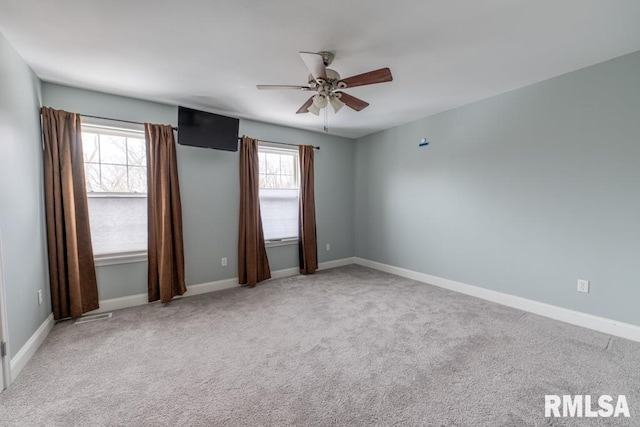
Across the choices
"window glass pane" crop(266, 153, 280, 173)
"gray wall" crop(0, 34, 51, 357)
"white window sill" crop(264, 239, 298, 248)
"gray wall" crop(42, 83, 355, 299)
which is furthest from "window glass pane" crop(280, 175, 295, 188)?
"gray wall" crop(0, 34, 51, 357)

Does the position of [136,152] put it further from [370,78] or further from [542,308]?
[542,308]

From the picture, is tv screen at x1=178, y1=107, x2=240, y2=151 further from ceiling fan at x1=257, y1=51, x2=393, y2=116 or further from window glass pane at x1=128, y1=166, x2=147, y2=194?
ceiling fan at x1=257, y1=51, x2=393, y2=116

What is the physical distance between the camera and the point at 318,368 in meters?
1.98

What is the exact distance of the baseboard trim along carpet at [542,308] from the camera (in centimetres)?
239

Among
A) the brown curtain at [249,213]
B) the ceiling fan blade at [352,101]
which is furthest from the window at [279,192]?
the ceiling fan blade at [352,101]

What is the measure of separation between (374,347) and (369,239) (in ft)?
9.45

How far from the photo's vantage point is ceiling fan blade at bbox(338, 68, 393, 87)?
6.71ft

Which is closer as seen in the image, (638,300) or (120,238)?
(638,300)

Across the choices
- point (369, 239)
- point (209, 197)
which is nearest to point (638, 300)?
point (369, 239)

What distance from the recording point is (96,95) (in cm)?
298

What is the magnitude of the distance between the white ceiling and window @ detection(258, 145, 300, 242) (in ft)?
4.65

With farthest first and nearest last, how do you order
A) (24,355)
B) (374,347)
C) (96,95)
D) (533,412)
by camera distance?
1. (96,95)
2. (374,347)
3. (24,355)
4. (533,412)

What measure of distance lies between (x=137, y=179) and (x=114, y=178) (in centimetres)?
23

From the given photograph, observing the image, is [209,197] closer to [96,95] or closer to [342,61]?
[96,95]
